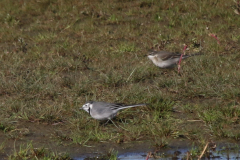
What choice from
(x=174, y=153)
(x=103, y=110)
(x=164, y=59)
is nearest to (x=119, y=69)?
(x=164, y=59)

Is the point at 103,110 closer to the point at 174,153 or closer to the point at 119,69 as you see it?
the point at 174,153

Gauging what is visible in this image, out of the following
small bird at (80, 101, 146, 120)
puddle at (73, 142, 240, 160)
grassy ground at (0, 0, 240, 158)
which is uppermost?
small bird at (80, 101, 146, 120)

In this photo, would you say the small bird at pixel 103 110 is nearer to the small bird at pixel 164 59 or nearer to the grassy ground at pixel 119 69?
the grassy ground at pixel 119 69

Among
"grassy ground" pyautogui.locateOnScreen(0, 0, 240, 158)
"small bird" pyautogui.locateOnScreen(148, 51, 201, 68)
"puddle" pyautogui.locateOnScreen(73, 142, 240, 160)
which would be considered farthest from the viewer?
"small bird" pyautogui.locateOnScreen(148, 51, 201, 68)

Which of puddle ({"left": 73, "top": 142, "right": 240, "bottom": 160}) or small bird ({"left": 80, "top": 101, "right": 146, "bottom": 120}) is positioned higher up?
small bird ({"left": 80, "top": 101, "right": 146, "bottom": 120})

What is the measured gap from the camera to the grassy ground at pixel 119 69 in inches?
300

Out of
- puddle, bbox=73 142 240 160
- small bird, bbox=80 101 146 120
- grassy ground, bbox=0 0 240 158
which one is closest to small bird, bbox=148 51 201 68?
grassy ground, bbox=0 0 240 158

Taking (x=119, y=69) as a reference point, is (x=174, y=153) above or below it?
above

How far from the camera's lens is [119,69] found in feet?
35.8

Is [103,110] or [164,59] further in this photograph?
[164,59]

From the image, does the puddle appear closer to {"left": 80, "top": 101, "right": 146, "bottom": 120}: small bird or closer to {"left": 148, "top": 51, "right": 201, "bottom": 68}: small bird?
{"left": 80, "top": 101, "right": 146, "bottom": 120}: small bird

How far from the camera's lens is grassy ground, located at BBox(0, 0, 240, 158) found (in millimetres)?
7621

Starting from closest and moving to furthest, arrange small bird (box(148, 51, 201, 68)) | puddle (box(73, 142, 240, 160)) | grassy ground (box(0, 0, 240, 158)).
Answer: puddle (box(73, 142, 240, 160)), grassy ground (box(0, 0, 240, 158)), small bird (box(148, 51, 201, 68))

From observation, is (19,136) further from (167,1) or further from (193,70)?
(167,1)
